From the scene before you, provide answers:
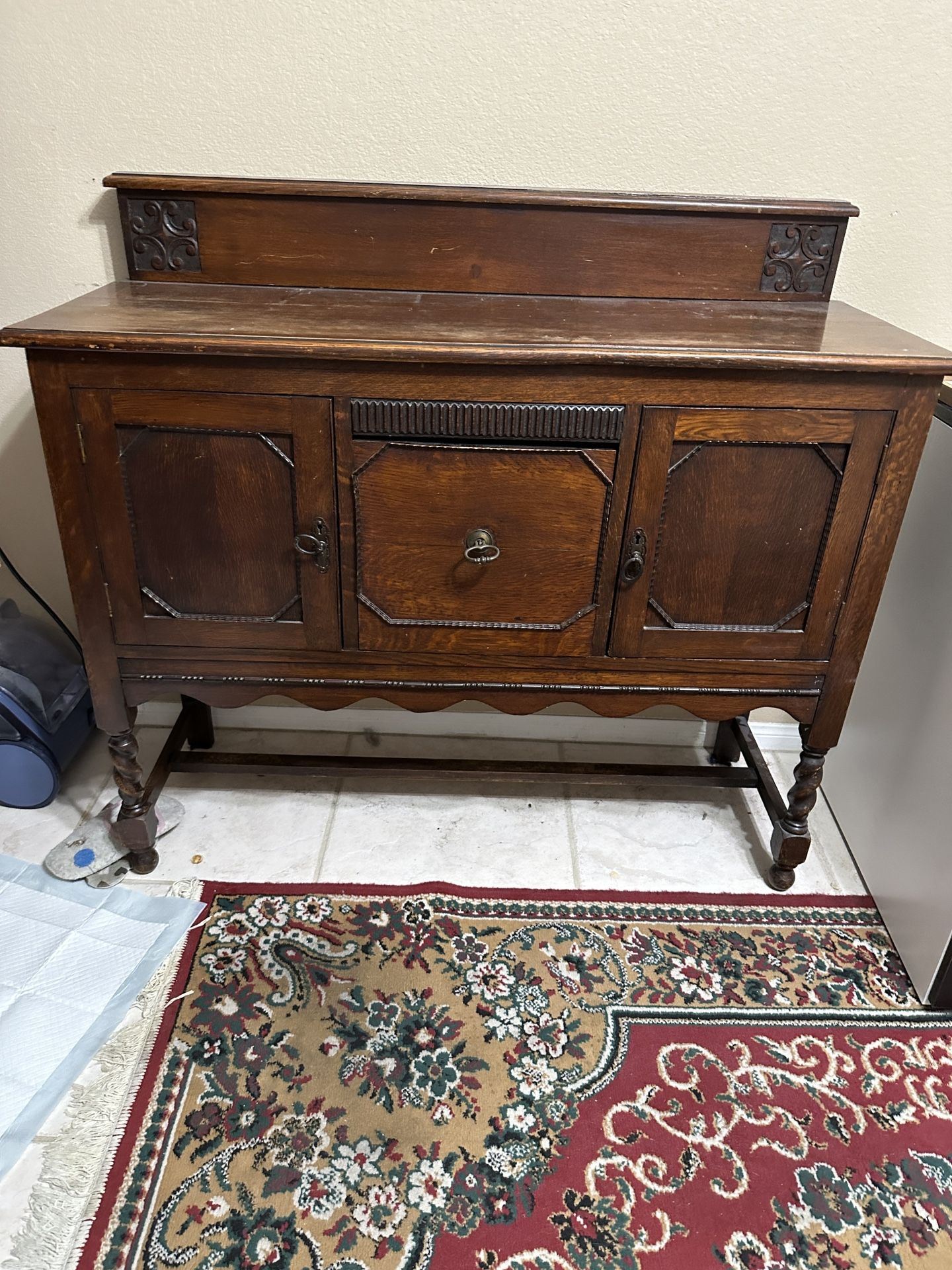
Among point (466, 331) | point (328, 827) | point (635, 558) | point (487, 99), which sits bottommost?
point (328, 827)

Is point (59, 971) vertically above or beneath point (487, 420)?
beneath

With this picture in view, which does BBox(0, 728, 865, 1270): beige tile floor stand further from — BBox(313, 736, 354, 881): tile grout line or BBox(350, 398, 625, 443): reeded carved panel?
BBox(350, 398, 625, 443): reeded carved panel

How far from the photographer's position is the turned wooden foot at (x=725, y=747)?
1.88 meters

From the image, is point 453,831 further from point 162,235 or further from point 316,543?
point 162,235

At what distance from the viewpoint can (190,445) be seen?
1230 mm

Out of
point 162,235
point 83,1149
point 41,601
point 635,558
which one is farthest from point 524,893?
point 162,235

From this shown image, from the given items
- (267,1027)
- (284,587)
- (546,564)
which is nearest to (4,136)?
(284,587)

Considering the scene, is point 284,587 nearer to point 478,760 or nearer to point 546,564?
point 546,564

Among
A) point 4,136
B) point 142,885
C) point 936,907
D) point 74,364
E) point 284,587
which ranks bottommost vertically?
point 142,885

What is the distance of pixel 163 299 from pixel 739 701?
3.64 ft

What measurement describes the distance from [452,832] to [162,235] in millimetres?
1179

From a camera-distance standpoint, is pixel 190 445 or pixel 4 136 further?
pixel 4 136

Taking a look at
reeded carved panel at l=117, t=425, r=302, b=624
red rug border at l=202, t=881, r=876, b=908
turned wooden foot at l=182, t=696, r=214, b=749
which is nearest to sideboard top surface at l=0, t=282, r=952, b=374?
reeded carved panel at l=117, t=425, r=302, b=624

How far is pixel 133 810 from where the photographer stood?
5.11ft
